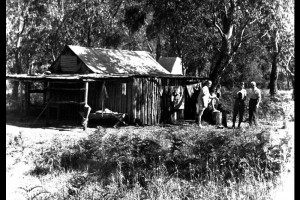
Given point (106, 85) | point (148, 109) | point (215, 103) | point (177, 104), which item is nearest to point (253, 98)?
point (215, 103)

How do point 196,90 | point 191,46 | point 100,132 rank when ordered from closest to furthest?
point 100,132, point 196,90, point 191,46

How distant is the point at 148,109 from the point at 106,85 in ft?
7.61

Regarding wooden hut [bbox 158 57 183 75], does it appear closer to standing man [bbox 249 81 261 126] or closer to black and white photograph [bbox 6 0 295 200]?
black and white photograph [bbox 6 0 295 200]

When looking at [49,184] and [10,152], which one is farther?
[10,152]

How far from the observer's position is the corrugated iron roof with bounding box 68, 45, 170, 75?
19391 millimetres

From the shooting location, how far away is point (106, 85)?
18.2 metres

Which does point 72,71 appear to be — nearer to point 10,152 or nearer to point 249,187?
point 10,152

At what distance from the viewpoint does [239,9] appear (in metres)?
17.1

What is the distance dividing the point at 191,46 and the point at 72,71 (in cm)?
804

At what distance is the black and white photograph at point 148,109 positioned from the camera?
6844 millimetres

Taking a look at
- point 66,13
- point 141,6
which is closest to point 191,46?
point 141,6

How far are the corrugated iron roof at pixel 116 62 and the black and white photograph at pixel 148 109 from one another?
91 mm

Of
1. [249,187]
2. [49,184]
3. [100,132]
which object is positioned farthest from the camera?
[100,132]

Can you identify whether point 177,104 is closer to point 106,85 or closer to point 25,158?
point 106,85
